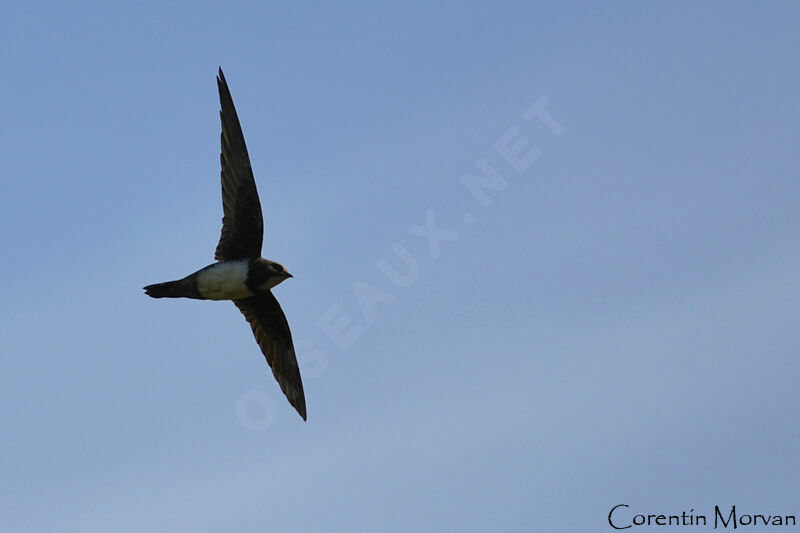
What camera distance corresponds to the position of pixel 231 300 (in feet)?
55.9

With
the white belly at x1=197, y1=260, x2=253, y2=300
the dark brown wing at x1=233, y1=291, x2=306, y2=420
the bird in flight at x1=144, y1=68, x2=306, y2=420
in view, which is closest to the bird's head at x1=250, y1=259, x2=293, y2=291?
the bird in flight at x1=144, y1=68, x2=306, y2=420

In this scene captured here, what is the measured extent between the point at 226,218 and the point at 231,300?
1427 millimetres

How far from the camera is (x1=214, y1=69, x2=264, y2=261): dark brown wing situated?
1614 centimetres

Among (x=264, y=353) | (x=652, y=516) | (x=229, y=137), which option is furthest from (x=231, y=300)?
(x=652, y=516)

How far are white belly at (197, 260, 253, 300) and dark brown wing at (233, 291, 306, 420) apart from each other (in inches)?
46.0

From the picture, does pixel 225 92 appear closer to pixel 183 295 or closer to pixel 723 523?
pixel 183 295

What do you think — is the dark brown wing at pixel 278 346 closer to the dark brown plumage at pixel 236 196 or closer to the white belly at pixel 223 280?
the white belly at pixel 223 280

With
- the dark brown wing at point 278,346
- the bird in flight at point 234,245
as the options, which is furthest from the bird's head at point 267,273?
the dark brown wing at point 278,346

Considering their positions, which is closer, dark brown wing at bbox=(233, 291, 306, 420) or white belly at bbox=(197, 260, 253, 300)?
white belly at bbox=(197, 260, 253, 300)

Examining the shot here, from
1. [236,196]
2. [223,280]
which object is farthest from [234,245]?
[236,196]

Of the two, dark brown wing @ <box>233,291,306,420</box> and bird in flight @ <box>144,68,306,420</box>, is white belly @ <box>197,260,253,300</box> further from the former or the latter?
dark brown wing @ <box>233,291,306,420</box>

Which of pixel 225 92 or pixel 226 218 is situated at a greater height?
pixel 225 92

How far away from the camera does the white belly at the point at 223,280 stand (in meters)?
15.9

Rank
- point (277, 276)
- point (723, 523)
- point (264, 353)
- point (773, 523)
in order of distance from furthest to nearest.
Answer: point (264, 353) → point (277, 276) → point (723, 523) → point (773, 523)
